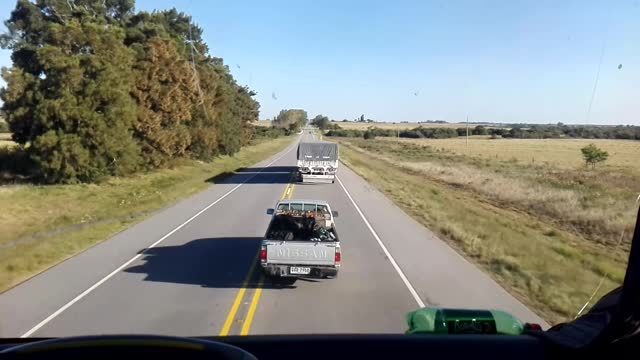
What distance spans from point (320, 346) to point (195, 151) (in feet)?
179

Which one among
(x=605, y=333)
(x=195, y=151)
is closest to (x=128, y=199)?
(x=195, y=151)

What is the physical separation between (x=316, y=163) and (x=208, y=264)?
24.6m

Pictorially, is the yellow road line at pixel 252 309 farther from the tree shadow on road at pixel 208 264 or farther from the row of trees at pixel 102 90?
the row of trees at pixel 102 90

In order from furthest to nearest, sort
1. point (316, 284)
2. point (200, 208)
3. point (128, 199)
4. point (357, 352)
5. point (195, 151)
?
point (195, 151), point (128, 199), point (200, 208), point (316, 284), point (357, 352)

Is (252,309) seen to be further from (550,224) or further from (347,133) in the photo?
(347,133)

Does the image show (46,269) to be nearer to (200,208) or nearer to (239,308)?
(239,308)

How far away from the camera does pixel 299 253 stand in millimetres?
11648

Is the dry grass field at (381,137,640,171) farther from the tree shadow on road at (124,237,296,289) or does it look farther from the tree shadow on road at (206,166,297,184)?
the tree shadow on road at (206,166,297,184)

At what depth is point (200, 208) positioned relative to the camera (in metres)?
25.3

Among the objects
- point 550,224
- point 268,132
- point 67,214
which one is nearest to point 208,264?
point 550,224

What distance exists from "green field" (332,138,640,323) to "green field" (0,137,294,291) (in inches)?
391

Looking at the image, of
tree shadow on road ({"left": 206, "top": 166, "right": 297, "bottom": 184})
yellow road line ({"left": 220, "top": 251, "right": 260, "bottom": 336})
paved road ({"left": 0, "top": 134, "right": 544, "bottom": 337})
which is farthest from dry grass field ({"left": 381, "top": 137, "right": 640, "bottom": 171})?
tree shadow on road ({"left": 206, "top": 166, "right": 297, "bottom": 184})

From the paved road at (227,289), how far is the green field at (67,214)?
86 centimetres

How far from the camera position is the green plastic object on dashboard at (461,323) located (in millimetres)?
3517
